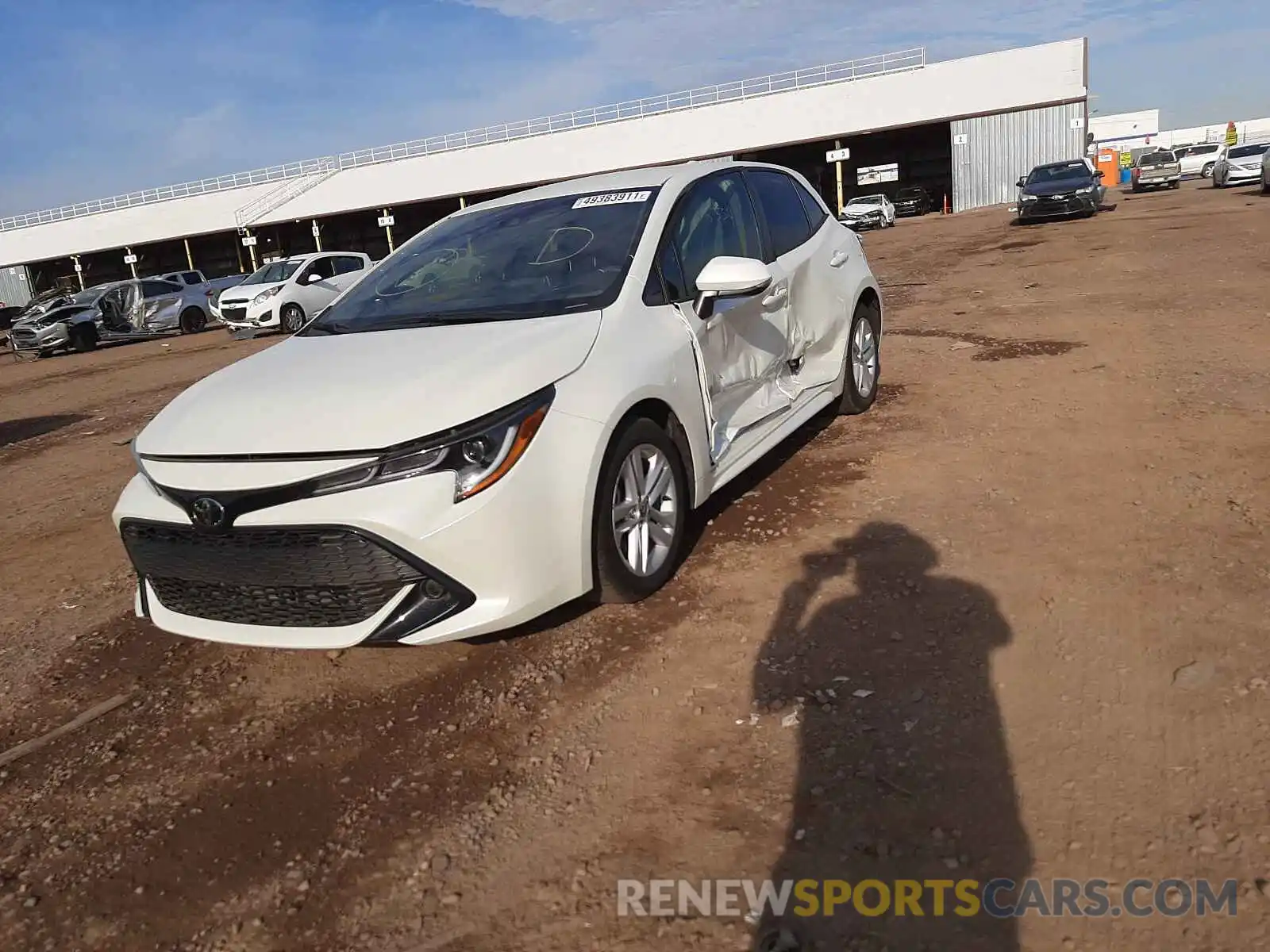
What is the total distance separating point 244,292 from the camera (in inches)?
774

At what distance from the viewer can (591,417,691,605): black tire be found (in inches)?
130

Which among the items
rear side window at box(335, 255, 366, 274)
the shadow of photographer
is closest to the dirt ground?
the shadow of photographer

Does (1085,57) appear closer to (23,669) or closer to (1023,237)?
(1023,237)

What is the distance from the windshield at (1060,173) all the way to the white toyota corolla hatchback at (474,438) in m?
23.5

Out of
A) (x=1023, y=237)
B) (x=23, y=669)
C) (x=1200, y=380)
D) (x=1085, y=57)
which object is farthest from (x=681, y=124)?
(x=23, y=669)

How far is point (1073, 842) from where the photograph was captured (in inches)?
88.4

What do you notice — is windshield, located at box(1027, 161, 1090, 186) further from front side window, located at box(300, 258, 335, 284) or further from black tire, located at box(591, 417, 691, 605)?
black tire, located at box(591, 417, 691, 605)

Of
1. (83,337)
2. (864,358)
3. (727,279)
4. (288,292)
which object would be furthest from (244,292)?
(727,279)

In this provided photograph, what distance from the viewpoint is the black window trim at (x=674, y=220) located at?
3.98 m

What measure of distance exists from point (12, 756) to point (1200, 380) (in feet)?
21.6

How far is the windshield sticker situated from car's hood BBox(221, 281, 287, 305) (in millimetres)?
16626

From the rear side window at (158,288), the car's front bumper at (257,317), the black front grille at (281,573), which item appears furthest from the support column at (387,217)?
the black front grille at (281,573)

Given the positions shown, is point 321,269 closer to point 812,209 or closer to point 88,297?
point 88,297

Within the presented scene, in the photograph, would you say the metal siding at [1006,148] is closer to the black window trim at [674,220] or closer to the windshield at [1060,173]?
the windshield at [1060,173]
